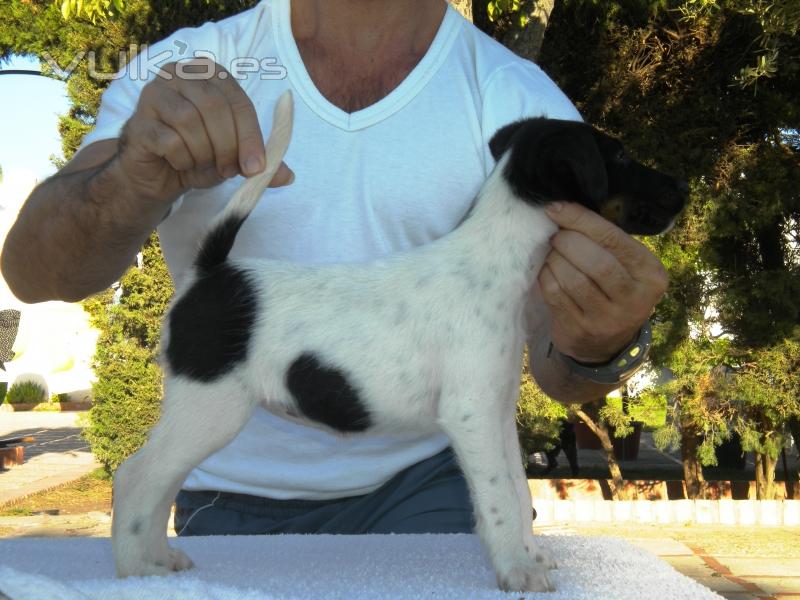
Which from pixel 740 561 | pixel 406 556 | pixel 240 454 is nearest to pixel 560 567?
pixel 406 556

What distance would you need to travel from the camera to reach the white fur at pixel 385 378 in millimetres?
1655

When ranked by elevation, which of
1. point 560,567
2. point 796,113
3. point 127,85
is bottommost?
point 560,567

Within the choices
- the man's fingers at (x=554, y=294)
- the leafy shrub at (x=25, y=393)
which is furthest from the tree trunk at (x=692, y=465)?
the leafy shrub at (x=25, y=393)

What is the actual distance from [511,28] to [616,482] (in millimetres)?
5249

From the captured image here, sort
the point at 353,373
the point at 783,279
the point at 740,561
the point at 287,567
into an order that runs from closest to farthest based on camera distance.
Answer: the point at 353,373 → the point at 287,567 → the point at 740,561 → the point at 783,279

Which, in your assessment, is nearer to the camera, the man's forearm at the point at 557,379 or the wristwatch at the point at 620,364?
the wristwatch at the point at 620,364

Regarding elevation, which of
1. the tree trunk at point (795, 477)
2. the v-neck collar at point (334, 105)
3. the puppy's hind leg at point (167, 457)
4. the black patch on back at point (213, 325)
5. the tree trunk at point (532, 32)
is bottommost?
the tree trunk at point (795, 477)

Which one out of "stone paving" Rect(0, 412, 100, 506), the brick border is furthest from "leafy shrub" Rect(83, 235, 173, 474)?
the brick border

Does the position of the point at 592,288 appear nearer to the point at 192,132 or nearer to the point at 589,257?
the point at 589,257

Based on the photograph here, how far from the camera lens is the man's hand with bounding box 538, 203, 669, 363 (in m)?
1.84

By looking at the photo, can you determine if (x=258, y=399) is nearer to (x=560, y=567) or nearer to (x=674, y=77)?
(x=560, y=567)

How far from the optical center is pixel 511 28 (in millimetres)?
7719

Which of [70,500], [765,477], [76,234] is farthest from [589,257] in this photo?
[70,500]

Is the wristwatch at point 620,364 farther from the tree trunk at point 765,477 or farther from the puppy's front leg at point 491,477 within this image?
the tree trunk at point 765,477
